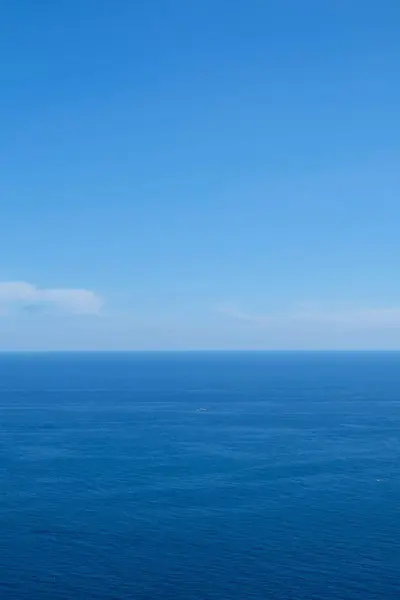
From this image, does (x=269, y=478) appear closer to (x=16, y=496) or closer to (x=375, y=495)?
(x=375, y=495)

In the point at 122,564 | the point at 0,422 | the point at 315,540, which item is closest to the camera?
the point at 122,564

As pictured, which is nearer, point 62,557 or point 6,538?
point 62,557

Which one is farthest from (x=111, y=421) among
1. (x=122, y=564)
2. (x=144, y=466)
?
(x=122, y=564)

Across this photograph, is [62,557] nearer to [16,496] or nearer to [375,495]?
[16,496]

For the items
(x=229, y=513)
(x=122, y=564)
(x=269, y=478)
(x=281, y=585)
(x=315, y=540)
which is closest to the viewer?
(x=281, y=585)

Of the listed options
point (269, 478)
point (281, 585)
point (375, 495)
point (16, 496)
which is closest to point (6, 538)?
point (16, 496)

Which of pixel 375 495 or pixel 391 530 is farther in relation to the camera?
pixel 375 495

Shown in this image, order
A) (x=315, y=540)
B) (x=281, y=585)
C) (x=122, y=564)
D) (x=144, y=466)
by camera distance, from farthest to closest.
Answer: (x=144, y=466)
(x=315, y=540)
(x=122, y=564)
(x=281, y=585)

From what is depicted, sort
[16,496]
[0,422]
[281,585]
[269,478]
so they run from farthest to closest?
[0,422] → [269,478] → [16,496] → [281,585]
